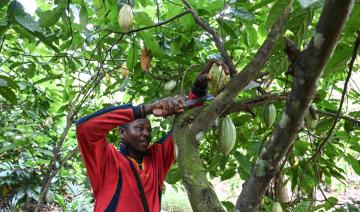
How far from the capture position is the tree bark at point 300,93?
601 mm

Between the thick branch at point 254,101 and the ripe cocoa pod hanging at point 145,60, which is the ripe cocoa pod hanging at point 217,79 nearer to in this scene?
the thick branch at point 254,101

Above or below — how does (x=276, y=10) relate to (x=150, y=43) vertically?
below

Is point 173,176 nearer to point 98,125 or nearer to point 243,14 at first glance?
point 98,125

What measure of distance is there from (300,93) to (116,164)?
125cm

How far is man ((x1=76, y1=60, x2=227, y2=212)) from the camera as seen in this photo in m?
1.56

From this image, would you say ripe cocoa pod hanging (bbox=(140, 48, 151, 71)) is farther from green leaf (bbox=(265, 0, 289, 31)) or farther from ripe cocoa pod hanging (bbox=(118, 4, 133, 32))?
green leaf (bbox=(265, 0, 289, 31))

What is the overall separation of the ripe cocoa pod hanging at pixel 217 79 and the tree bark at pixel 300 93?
414mm

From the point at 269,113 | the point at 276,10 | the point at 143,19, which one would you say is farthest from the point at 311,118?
the point at 143,19

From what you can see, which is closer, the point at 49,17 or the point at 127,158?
the point at 49,17

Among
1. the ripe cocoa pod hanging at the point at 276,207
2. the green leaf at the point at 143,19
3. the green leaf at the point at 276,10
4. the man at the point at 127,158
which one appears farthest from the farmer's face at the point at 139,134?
the green leaf at the point at 276,10

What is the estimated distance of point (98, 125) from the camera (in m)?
1.58

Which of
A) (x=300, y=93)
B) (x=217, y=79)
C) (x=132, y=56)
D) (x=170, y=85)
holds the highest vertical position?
(x=132, y=56)

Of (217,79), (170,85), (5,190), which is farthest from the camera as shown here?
(5,190)

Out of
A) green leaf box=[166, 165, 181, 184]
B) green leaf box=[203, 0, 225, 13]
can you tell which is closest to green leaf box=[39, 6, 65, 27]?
green leaf box=[203, 0, 225, 13]
